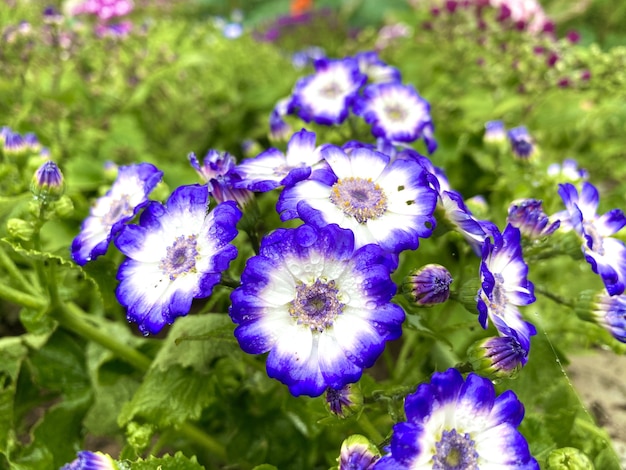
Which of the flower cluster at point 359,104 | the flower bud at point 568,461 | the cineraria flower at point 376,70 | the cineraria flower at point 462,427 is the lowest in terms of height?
the flower bud at point 568,461

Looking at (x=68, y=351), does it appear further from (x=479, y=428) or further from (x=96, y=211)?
(x=479, y=428)

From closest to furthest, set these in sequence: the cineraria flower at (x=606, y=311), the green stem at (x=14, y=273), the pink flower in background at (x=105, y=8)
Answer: the cineraria flower at (x=606, y=311)
the green stem at (x=14, y=273)
the pink flower in background at (x=105, y=8)

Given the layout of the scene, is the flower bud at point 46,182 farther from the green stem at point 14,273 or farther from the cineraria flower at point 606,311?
the cineraria flower at point 606,311

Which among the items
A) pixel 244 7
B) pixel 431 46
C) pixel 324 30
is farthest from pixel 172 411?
pixel 244 7

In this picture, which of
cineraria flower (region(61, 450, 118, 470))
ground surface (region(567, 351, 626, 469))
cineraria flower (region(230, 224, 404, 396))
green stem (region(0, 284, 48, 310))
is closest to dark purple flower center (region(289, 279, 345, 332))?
cineraria flower (region(230, 224, 404, 396))

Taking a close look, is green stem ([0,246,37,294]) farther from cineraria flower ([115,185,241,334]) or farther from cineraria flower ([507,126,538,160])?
cineraria flower ([507,126,538,160])

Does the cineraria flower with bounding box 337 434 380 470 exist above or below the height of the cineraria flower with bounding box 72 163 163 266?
below

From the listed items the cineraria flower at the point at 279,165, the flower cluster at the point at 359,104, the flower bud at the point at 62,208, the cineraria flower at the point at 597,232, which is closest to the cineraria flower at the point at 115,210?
the flower bud at the point at 62,208
